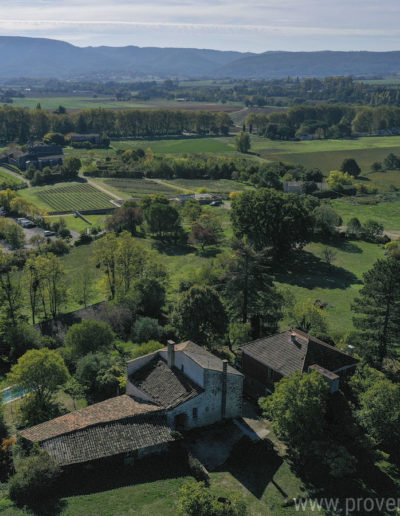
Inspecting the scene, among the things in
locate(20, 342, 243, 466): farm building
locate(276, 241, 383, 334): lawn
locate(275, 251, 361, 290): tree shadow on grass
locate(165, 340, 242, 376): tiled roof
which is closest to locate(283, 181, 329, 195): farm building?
locate(276, 241, 383, 334): lawn

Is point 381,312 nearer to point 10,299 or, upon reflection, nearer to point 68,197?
point 10,299

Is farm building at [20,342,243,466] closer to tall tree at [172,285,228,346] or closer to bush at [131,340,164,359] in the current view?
bush at [131,340,164,359]

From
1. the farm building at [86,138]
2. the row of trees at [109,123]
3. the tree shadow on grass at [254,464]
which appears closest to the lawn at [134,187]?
the farm building at [86,138]

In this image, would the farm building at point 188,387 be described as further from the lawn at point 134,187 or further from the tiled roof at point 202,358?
the lawn at point 134,187

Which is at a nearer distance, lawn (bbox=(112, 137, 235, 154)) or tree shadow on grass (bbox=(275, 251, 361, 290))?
tree shadow on grass (bbox=(275, 251, 361, 290))

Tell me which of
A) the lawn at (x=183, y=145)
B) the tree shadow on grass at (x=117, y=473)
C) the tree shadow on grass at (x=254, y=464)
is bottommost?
the tree shadow on grass at (x=254, y=464)

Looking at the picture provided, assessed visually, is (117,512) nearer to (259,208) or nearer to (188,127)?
(259,208)

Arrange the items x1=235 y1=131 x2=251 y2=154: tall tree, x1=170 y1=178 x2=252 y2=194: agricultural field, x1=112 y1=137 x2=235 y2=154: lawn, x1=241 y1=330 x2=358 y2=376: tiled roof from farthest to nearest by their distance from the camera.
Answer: x1=112 y1=137 x2=235 y2=154: lawn
x1=235 y1=131 x2=251 y2=154: tall tree
x1=170 y1=178 x2=252 y2=194: agricultural field
x1=241 y1=330 x2=358 y2=376: tiled roof

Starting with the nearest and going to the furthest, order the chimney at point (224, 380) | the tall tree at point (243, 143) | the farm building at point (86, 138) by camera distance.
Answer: the chimney at point (224, 380), the tall tree at point (243, 143), the farm building at point (86, 138)

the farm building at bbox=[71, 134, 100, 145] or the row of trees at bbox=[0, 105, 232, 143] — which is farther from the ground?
the row of trees at bbox=[0, 105, 232, 143]
